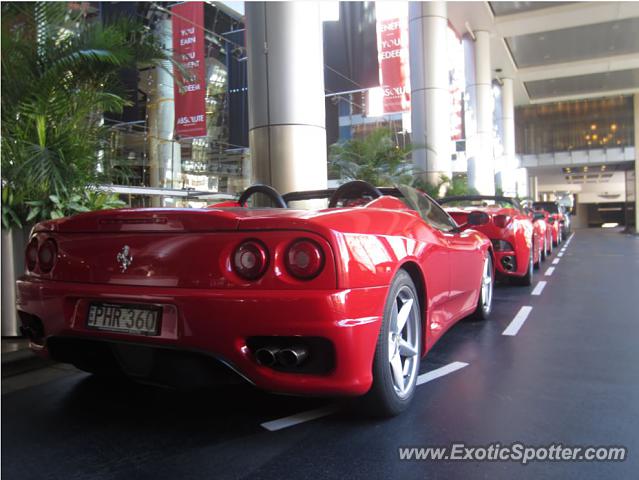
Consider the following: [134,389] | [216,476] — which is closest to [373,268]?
[216,476]

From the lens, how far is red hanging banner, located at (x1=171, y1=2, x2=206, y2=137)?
13.2m

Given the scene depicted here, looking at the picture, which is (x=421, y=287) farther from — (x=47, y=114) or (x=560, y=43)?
(x=560, y=43)

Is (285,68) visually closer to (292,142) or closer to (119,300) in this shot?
(292,142)

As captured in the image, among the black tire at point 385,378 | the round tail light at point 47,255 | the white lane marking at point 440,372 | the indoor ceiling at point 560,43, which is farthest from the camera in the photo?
the indoor ceiling at point 560,43

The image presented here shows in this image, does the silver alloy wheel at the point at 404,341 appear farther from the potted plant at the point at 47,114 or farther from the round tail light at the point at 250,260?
the potted plant at the point at 47,114

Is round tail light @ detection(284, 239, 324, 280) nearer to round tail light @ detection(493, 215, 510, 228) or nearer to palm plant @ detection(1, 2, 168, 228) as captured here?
palm plant @ detection(1, 2, 168, 228)

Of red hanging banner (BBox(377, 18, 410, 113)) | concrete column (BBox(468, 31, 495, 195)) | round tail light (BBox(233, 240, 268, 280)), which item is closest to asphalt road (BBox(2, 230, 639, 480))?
round tail light (BBox(233, 240, 268, 280))

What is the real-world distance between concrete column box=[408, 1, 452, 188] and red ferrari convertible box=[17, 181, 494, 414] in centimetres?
1381

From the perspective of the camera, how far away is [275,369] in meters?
2.30

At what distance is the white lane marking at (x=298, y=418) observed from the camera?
8.61ft

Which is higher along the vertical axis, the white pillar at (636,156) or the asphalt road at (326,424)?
the white pillar at (636,156)

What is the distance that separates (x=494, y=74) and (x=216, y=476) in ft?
106

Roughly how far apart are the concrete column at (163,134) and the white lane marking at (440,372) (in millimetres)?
11919

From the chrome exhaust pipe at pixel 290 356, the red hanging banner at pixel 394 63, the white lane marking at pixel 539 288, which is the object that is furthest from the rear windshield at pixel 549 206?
the chrome exhaust pipe at pixel 290 356
